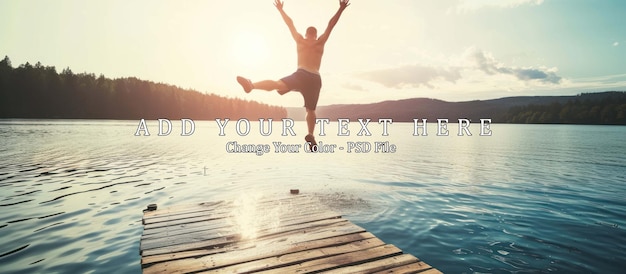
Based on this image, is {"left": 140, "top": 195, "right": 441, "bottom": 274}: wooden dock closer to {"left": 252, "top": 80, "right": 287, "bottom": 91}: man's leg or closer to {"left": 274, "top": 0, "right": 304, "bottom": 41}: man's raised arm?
{"left": 252, "top": 80, "right": 287, "bottom": 91}: man's leg

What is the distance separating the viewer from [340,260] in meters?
6.30

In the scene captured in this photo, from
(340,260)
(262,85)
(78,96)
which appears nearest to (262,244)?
(340,260)

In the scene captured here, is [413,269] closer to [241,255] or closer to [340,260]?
[340,260]

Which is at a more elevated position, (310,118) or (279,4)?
(279,4)

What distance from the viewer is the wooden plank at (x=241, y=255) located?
19.8 feet

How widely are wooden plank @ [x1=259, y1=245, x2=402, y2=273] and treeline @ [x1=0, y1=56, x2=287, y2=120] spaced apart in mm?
157515

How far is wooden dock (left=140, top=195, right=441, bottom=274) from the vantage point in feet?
19.8

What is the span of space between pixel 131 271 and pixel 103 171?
18260 millimetres

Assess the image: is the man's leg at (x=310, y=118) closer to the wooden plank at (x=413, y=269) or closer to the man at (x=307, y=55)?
the man at (x=307, y=55)

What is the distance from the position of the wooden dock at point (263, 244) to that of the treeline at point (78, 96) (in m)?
153

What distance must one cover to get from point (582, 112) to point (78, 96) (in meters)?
235

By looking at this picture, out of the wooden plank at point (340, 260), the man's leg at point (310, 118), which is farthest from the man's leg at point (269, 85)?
the wooden plank at point (340, 260)

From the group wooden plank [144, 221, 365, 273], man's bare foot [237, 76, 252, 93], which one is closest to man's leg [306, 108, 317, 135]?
man's bare foot [237, 76, 252, 93]

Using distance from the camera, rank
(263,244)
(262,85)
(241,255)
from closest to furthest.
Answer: (241,255) → (262,85) → (263,244)
